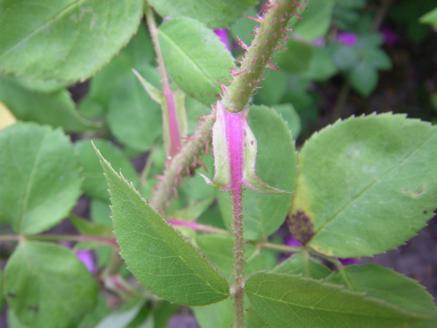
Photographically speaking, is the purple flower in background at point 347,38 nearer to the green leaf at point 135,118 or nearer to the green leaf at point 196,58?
the green leaf at point 135,118

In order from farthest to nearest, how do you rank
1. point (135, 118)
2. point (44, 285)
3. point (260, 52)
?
point (135, 118)
point (44, 285)
point (260, 52)

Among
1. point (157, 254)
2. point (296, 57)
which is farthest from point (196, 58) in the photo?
point (296, 57)

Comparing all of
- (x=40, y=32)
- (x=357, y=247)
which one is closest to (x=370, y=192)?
(x=357, y=247)

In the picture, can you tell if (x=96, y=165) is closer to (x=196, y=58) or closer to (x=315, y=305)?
(x=196, y=58)

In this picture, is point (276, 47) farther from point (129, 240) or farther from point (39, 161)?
→ point (39, 161)

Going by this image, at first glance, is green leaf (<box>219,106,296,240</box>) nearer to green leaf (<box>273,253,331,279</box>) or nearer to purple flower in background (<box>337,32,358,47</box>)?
green leaf (<box>273,253,331,279</box>)

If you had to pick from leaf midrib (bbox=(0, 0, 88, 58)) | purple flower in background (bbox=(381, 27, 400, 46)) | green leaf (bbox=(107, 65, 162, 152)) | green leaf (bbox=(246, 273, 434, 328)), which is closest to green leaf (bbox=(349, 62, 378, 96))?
purple flower in background (bbox=(381, 27, 400, 46))
